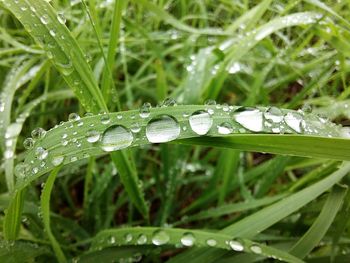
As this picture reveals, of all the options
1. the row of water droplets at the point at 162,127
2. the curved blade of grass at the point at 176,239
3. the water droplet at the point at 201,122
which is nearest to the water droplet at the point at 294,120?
the row of water droplets at the point at 162,127

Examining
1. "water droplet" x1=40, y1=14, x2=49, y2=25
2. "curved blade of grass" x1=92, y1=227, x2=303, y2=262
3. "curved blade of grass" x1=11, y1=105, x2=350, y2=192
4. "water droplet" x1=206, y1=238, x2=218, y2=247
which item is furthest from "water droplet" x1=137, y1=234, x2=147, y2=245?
"water droplet" x1=40, y1=14, x2=49, y2=25

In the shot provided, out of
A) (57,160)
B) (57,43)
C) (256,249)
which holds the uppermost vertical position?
(57,43)

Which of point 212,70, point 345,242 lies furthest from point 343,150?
point 212,70

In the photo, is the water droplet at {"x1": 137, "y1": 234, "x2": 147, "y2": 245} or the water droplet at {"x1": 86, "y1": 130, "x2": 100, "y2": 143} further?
the water droplet at {"x1": 137, "y1": 234, "x2": 147, "y2": 245}

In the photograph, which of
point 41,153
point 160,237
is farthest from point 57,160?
point 160,237

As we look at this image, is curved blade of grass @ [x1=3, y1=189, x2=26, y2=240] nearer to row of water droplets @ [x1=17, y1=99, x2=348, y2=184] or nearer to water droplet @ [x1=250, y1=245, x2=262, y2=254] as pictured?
row of water droplets @ [x1=17, y1=99, x2=348, y2=184]

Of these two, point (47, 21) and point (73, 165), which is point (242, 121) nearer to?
point (47, 21)

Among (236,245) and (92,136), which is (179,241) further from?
(92,136)
